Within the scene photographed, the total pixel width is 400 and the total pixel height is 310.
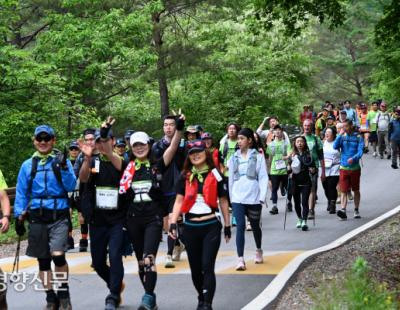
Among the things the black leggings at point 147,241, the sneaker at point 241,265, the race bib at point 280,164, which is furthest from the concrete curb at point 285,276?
the race bib at point 280,164

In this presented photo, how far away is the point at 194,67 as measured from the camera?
28.6 metres

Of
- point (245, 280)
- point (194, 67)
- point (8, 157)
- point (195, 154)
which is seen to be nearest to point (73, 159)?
point (245, 280)

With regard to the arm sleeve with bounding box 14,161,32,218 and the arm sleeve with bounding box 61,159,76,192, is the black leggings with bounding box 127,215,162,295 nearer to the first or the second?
the arm sleeve with bounding box 61,159,76,192

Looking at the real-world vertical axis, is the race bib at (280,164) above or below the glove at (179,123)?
below

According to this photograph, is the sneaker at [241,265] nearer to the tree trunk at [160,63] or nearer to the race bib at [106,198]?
the race bib at [106,198]

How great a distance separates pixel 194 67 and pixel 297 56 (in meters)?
5.31

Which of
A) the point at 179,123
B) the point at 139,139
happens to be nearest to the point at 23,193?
the point at 139,139

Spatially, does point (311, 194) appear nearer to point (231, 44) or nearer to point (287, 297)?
point (287, 297)

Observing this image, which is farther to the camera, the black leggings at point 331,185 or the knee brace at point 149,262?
the black leggings at point 331,185

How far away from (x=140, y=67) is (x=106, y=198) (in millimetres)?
18635

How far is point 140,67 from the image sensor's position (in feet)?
88.6

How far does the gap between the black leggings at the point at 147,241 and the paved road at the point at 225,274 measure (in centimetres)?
75

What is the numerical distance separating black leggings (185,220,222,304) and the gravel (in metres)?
0.91

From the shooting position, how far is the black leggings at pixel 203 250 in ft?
27.3
